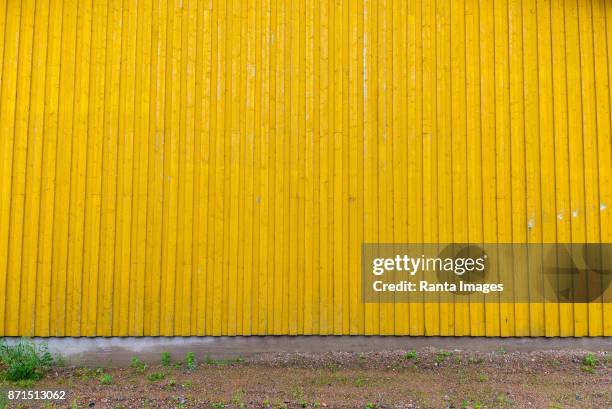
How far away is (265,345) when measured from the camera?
5848 mm

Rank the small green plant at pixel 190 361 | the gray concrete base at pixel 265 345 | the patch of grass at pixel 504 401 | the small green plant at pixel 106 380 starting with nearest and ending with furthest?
the patch of grass at pixel 504 401 → the small green plant at pixel 106 380 → the small green plant at pixel 190 361 → the gray concrete base at pixel 265 345

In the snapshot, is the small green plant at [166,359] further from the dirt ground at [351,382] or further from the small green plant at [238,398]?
the small green plant at [238,398]

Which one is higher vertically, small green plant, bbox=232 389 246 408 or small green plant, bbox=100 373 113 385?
small green plant, bbox=100 373 113 385

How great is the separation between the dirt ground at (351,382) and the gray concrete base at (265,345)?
93 mm

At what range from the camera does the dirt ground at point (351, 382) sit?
186 inches

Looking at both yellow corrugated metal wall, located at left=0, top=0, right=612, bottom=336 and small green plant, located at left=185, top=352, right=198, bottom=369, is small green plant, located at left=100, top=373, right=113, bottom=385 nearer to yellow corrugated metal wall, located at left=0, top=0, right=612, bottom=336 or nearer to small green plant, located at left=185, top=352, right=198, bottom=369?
yellow corrugated metal wall, located at left=0, top=0, right=612, bottom=336

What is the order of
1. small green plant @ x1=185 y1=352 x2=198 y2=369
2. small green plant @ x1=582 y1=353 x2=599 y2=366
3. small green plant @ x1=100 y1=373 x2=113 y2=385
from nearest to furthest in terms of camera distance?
small green plant @ x1=100 y1=373 x2=113 y2=385 < small green plant @ x1=582 y1=353 x2=599 y2=366 < small green plant @ x1=185 y1=352 x2=198 y2=369

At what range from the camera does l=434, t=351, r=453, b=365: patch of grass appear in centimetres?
564

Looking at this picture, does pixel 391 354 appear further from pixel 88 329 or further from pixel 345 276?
pixel 88 329

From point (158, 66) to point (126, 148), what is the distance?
3.65 ft

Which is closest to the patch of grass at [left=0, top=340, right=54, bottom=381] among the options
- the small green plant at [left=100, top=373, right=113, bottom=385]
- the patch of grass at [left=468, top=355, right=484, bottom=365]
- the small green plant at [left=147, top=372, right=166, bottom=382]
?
the small green plant at [left=100, top=373, right=113, bottom=385]

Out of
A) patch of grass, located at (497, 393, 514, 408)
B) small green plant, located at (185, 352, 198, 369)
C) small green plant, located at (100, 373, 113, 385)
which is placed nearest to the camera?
patch of grass, located at (497, 393, 514, 408)
